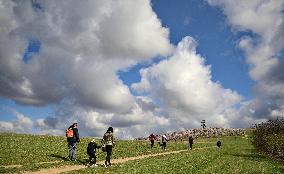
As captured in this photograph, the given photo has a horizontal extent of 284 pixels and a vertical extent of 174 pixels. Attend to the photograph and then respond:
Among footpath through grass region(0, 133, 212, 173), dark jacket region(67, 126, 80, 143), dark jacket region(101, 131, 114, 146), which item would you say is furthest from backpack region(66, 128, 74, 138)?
dark jacket region(101, 131, 114, 146)

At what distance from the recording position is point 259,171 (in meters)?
36.3

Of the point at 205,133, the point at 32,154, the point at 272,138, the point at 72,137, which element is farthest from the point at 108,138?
the point at 205,133

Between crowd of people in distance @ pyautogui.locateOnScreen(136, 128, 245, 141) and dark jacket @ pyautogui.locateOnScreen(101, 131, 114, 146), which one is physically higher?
crowd of people in distance @ pyautogui.locateOnScreen(136, 128, 245, 141)

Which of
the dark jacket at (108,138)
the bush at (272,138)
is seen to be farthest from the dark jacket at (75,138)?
the bush at (272,138)

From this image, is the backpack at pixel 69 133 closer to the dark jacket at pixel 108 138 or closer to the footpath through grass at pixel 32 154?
the footpath through grass at pixel 32 154

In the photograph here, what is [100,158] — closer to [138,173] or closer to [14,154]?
[14,154]

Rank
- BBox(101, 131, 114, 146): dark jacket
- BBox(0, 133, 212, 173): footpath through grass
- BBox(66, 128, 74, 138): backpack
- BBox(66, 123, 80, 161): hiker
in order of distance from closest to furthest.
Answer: BBox(101, 131, 114, 146): dark jacket → BBox(0, 133, 212, 173): footpath through grass → BBox(66, 123, 80, 161): hiker → BBox(66, 128, 74, 138): backpack

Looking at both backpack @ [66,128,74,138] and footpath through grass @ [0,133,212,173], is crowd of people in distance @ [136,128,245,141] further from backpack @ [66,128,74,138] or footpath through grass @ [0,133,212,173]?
backpack @ [66,128,74,138]

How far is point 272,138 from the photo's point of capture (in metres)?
65.8

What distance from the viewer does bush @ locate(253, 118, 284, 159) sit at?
60656 millimetres

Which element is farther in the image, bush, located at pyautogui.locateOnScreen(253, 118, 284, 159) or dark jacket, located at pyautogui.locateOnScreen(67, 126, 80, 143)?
bush, located at pyautogui.locateOnScreen(253, 118, 284, 159)

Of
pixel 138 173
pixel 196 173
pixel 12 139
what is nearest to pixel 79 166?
pixel 138 173

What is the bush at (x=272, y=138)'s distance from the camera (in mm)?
60656

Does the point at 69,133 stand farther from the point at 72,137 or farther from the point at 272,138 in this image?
the point at 272,138
